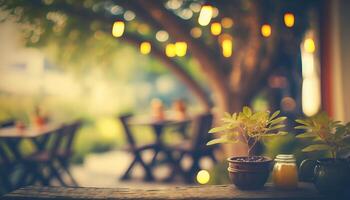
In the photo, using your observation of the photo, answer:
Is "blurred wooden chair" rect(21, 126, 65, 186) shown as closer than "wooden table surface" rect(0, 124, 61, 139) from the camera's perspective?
No

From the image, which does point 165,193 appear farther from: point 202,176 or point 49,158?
point 202,176

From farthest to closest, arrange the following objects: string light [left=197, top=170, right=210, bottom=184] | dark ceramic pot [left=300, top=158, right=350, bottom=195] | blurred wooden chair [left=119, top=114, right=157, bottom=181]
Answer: blurred wooden chair [left=119, top=114, right=157, bottom=181]
string light [left=197, top=170, right=210, bottom=184]
dark ceramic pot [left=300, top=158, right=350, bottom=195]

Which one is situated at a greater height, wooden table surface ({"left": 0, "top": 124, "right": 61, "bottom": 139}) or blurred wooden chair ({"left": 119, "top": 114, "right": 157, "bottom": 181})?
wooden table surface ({"left": 0, "top": 124, "right": 61, "bottom": 139})

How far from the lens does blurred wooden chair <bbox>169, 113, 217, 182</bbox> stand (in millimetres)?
6387

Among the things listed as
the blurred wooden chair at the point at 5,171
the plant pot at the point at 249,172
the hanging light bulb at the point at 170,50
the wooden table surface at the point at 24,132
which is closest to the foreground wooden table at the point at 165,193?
the plant pot at the point at 249,172

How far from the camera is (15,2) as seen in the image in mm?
5492

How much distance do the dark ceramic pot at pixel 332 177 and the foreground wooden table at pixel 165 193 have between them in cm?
6

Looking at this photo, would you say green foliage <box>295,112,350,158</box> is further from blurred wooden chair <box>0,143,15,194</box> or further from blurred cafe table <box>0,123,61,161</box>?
blurred wooden chair <box>0,143,15,194</box>

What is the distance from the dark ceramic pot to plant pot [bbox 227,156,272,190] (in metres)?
0.26

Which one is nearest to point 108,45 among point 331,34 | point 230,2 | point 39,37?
point 39,37

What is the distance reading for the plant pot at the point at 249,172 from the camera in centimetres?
256

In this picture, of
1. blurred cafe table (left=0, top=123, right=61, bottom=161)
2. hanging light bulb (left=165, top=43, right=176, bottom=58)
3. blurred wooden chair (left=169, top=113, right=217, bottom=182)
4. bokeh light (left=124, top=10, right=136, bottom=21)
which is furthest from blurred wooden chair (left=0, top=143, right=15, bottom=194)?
hanging light bulb (left=165, top=43, right=176, bottom=58)

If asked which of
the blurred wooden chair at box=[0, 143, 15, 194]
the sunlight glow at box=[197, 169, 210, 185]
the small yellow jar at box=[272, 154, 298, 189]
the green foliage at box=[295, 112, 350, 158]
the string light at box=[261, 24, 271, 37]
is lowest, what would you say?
the sunlight glow at box=[197, 169, 210, 185]

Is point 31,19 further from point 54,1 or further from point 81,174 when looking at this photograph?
point 81,174
